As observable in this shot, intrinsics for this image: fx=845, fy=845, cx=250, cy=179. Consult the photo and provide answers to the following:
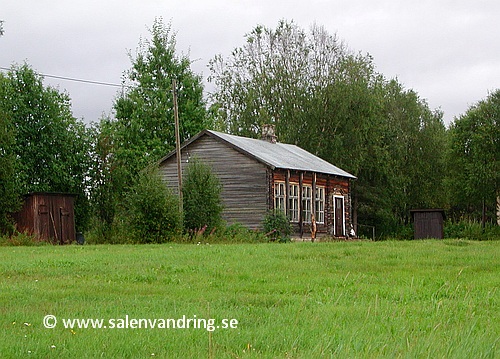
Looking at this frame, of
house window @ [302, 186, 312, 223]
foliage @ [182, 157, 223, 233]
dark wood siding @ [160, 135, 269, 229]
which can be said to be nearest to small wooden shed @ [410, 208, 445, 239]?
house window @ [302, 186, 312, 223]

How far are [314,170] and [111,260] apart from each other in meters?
23.9

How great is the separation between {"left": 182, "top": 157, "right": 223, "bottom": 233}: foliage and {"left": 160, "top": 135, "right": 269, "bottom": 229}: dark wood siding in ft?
15.5

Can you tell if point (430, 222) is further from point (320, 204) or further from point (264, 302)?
point (264, 302)

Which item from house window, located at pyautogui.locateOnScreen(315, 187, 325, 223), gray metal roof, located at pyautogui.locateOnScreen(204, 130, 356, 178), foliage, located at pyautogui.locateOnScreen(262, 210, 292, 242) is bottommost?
foliage, located at pyautogui.locateOnScreen(262, 210, 292, 242)

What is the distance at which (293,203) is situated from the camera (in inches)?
1649

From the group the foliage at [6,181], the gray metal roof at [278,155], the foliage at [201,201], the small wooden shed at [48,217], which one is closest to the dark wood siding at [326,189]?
the gray metal roof at [278,155]

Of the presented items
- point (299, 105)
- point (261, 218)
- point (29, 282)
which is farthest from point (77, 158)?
point (29, 282)

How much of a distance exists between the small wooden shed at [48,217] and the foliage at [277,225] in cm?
886

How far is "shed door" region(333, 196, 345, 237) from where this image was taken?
46.8 meters

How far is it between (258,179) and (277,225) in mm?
2563

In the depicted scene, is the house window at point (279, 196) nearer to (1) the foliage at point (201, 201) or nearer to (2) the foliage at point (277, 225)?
(2) the foliage at point (277, 225)

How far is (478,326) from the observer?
984cm

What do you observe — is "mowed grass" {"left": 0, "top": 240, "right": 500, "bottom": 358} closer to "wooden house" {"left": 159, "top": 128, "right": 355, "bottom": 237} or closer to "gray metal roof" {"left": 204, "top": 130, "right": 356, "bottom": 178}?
"wooden house" {"left": 159, "top": 128, "right": 355, "bottom": 237}

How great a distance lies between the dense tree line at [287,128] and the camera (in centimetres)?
4431
